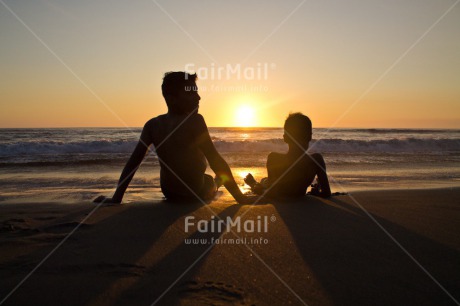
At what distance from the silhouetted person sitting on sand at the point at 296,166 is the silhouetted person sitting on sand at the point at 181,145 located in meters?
0.61

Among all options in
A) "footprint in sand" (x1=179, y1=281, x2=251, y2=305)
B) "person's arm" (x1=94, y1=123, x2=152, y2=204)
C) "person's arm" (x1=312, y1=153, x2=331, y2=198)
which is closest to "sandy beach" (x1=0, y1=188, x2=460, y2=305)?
"footprint in sand" (x1=179, y1=281, x2=251, y2=305)

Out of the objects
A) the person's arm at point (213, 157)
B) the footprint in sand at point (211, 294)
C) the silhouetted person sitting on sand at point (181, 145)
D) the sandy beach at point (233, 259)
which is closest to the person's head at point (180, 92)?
the silhouetted person sitting on sand at point (181, 145)

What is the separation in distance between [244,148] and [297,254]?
15960mm

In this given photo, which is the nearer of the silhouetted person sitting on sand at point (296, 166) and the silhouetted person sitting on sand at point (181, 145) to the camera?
the silhouetted person sitting on sand at point (181, 145)

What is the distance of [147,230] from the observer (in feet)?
9.61

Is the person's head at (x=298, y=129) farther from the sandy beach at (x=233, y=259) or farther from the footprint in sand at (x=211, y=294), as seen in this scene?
the footprint in sand at (x=211, y=294)

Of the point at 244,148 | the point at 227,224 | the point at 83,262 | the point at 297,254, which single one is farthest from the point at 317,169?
the point at 244,148

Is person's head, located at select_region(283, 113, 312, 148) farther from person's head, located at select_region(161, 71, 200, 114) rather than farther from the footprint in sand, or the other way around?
the footprint in sand

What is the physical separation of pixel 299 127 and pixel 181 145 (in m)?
1.51

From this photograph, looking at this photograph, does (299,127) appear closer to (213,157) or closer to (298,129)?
(298,129)

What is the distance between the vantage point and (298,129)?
4570 millimetres

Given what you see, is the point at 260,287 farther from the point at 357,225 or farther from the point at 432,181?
the point at 432,181

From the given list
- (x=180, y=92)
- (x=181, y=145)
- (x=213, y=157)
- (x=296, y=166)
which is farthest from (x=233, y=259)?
(x=296, y=166)

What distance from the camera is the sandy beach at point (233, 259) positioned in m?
1.81
